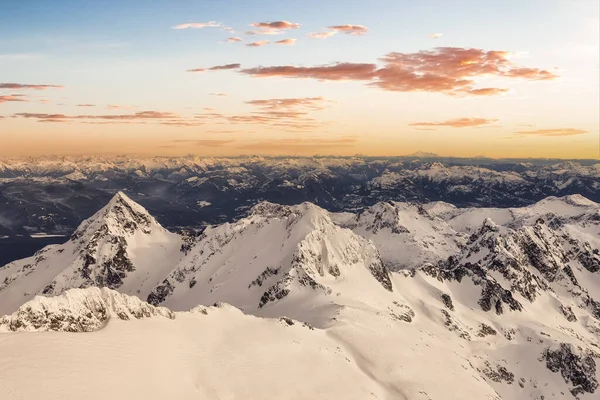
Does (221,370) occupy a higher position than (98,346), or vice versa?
(98,346)

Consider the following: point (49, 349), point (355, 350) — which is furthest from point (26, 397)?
point (355, 350)

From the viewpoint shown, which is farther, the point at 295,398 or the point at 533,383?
the point at 533,383

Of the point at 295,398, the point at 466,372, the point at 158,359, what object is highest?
the point at 158,359

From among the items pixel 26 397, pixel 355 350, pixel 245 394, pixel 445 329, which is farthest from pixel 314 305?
pixel 26 397

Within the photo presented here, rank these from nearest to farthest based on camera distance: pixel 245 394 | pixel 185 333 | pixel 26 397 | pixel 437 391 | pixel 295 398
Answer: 1. pixel 26 397
2. pixel 245 394
3. pixel 295 398
4. pixel 185 333
5. pixel 437 391

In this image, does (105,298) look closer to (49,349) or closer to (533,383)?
(49,349)

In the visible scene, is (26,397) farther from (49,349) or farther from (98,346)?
(98,346)

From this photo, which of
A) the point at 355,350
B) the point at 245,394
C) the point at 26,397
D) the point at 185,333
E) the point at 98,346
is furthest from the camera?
the point at 355,350
